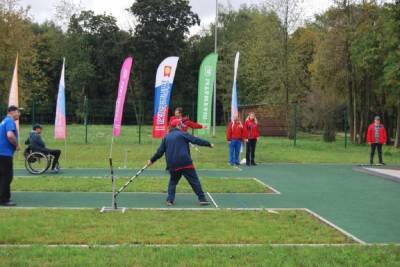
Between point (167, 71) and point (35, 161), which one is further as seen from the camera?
point (167, 71)

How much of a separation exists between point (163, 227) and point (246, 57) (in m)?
44.9

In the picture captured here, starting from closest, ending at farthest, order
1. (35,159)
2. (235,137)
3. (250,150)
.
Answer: (35,159)
(235,137)
(250,150)

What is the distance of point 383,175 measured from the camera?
52.9 ft

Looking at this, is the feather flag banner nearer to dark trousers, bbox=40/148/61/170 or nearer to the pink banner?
the pink banner

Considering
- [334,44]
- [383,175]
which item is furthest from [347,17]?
[383,175]

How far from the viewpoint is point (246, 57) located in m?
52.3

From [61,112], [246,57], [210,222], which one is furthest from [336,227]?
[246,57]

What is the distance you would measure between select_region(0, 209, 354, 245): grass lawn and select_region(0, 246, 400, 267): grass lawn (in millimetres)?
554

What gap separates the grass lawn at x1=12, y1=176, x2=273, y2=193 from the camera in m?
12.9

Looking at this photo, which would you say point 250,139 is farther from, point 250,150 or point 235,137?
point 235,137

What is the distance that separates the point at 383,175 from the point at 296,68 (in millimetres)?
26798

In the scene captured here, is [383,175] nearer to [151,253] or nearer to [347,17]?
[151,253]

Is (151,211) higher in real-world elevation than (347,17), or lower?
lower

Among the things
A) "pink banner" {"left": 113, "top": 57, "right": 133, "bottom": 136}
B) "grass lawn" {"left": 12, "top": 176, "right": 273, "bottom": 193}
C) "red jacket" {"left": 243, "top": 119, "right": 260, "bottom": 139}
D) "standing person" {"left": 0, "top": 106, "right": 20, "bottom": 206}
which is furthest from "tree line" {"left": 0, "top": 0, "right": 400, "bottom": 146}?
"standing person" {"left": 0, "top": 106, "right": 20, "bottom": 206}
